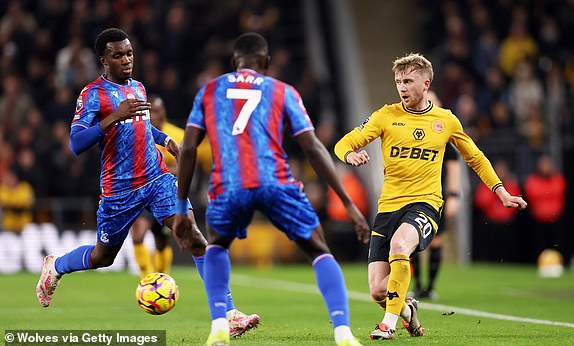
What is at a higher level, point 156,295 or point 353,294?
point 156,295

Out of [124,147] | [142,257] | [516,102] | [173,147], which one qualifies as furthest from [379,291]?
[516,102]

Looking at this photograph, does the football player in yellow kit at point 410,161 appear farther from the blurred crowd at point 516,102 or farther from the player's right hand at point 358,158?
the blurred crowd at point 516,102

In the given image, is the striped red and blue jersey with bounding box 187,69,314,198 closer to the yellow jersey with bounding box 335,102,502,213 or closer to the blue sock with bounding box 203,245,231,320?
the blue sock with bounding box 203,245,231,320

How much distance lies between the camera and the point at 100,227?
9742mm

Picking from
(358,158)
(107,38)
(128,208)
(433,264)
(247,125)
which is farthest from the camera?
(433,264)

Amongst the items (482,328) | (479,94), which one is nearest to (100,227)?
(482,328)

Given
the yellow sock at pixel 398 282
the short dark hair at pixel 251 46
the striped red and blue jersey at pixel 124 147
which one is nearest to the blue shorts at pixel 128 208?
the striped red and blue jersey at pixel 124 147

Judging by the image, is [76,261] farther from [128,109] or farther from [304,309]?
[304,309]

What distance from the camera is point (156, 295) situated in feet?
31.3

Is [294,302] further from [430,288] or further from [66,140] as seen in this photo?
[66,140]

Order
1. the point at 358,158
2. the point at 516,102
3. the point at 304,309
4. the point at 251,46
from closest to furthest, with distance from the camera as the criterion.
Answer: the point at 251,46 → the point at 358,158 → the point at 304,309 → the point at 516,102

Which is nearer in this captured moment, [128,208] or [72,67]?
[128,208]

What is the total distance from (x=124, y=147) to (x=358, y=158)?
2187 mm

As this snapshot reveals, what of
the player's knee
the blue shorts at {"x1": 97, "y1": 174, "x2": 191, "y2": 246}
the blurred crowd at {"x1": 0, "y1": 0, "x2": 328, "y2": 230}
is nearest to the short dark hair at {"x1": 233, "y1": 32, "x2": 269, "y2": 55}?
the blue shorts at {"x1": 97, "y1": 174, "x2": 191, "y2": 246}
